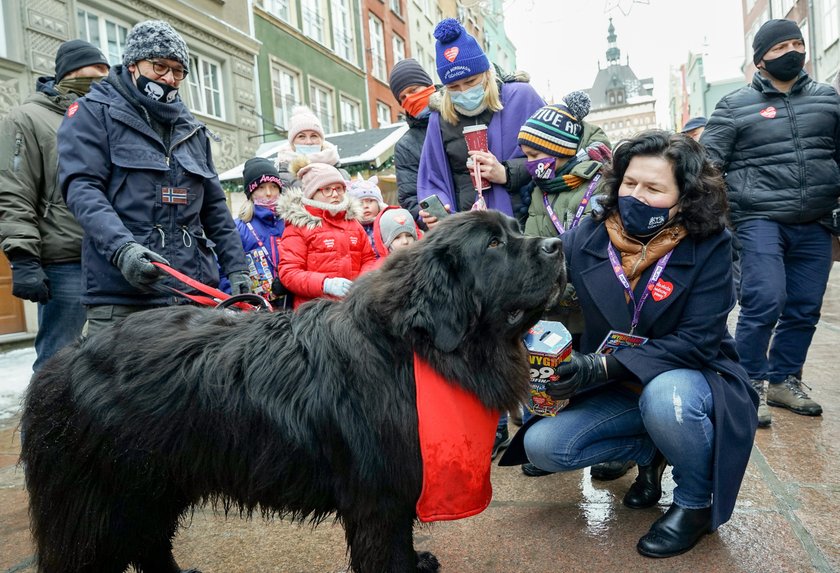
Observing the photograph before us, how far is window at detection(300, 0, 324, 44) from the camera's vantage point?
1988 centimetres

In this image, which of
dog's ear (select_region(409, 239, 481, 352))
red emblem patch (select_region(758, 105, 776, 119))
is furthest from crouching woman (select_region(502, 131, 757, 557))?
red emblem patch (select_region(758, 105, 776, 119))

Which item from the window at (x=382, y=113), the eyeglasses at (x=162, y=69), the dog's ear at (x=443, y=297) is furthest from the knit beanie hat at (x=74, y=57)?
the window at (x=382, y=113)

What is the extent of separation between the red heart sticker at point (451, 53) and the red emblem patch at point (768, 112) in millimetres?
2164

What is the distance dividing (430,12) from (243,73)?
62.8 feet

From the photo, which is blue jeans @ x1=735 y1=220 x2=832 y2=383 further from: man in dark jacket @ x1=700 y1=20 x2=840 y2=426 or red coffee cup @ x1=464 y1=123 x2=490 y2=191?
red coffee cup @ x1=464 y1=123 x2=490 y2=191

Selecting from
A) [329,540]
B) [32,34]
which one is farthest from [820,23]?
[329,540]

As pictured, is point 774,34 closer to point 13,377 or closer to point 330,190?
point 330,190

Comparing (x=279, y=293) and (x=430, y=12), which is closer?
(x=279, y=293)

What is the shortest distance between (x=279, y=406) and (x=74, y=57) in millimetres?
3084

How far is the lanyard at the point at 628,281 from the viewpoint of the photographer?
2.68 metres

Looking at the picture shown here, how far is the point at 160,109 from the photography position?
298 centimetres

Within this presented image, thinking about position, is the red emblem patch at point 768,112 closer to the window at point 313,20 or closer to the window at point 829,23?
the window at point 313,20

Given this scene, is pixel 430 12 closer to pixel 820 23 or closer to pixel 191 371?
pixel 820 23

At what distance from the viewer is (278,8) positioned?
18.2 m
